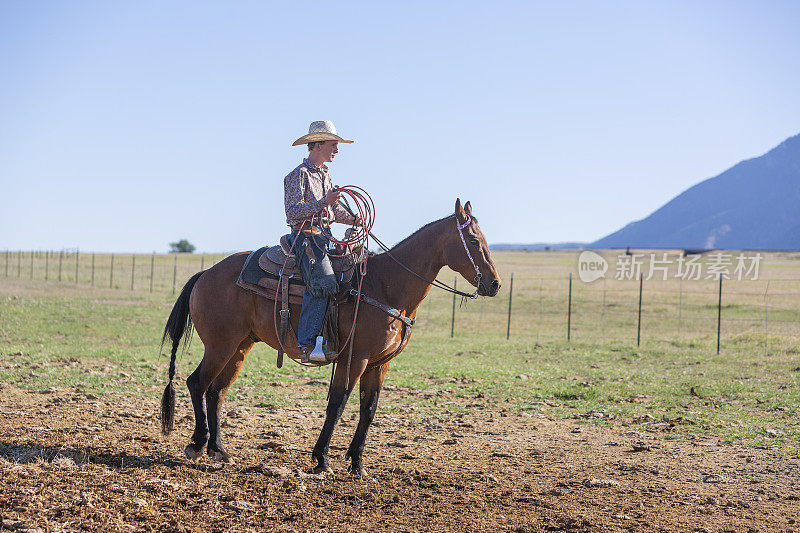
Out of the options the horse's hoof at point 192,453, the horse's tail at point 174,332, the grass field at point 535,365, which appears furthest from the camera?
the grass field at point 535,365

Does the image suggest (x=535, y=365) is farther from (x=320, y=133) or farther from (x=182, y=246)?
(x=182, y=246)

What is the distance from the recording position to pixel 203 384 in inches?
289

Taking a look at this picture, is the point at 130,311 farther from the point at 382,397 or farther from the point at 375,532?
the point at 375,532

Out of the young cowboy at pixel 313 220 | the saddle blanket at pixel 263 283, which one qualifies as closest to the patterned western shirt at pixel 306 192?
the young cowboy at pixel 313 220

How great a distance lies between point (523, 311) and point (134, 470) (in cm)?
3248

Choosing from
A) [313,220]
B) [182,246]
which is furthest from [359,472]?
[182,246]

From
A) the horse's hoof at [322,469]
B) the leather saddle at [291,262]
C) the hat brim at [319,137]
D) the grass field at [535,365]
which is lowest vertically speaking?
the grass field at [535,365]

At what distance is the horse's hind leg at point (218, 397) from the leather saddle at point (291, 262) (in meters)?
1.08

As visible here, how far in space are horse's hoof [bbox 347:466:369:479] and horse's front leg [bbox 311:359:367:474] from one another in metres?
0.21

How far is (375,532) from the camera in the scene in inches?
207

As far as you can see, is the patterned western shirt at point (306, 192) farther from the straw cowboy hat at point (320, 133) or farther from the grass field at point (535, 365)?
the grass field at point (535, 365)

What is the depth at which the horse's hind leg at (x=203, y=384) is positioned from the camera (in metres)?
7.29

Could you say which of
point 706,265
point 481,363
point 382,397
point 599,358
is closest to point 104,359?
point 382,397

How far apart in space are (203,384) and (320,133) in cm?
301
